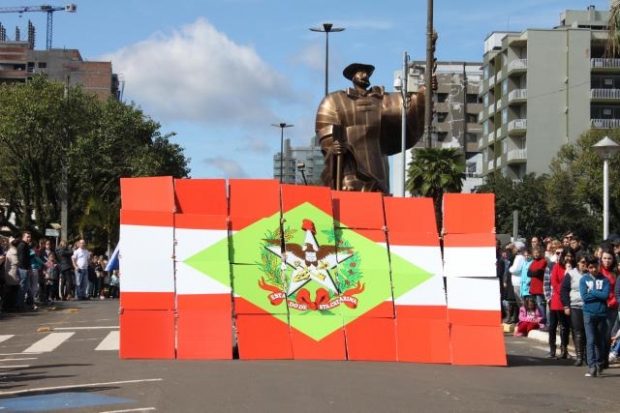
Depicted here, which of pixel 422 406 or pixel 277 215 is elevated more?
pixel 277 215

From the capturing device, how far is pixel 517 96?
80.4 m

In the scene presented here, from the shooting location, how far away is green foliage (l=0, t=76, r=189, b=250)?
5256cm

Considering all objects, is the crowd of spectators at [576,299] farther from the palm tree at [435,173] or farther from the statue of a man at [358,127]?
the palm tree at [435,173]

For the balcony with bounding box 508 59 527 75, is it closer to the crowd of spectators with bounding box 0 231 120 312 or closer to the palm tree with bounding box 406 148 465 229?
the palm tree with bounding box 406 148 465 229

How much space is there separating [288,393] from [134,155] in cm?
5128

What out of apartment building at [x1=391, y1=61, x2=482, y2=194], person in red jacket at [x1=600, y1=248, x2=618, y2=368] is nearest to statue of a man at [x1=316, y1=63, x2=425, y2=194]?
person in red jacket at [x1=600, y1=248, x2=618, y2=368]

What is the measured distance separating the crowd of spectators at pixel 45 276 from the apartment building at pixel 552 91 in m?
52.2

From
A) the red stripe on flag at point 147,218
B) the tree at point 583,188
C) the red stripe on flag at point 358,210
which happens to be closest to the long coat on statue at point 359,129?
the red stripe on flag at point 358,210

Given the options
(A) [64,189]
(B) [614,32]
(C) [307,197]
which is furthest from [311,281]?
(A) [64,189]

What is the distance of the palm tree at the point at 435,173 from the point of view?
3400 centimetres

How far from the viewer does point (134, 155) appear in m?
60.5

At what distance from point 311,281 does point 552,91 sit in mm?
68440

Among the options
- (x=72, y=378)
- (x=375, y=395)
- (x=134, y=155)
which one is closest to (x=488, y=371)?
(x=375, y=395)

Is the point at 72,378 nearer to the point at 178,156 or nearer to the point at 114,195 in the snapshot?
the point at 114,195
